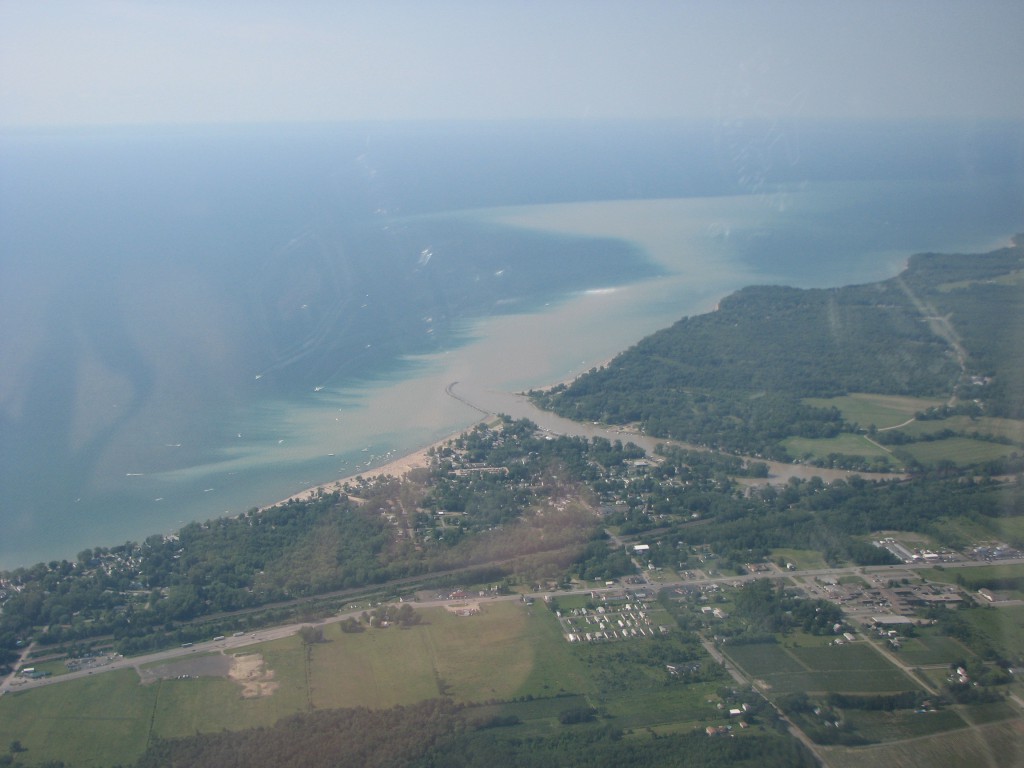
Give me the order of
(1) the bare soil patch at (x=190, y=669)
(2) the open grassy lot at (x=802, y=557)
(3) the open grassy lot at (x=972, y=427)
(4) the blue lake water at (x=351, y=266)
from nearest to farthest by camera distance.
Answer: (1) the bare soil patch at (x=190, y=669) → (2) the open grassy lot at (x=802, y=557) → (4) the blue lake water at (x=351, y=266) → (3) the open grassy lot at (x=972, y=427)

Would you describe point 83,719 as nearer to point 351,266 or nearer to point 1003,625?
point 1003,625

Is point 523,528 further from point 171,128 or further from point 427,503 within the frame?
point 171,128

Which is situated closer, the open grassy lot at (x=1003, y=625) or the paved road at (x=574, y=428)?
the open grassy lot at (x=1003, y=625)

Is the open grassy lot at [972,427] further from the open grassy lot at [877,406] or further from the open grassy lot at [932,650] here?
the open grassy lot at [932,650]

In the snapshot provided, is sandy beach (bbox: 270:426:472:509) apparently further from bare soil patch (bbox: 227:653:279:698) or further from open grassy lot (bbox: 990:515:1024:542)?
open grassy lot (bbox: 990:515:1024:542)

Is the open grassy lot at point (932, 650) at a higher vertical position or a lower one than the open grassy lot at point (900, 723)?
higher

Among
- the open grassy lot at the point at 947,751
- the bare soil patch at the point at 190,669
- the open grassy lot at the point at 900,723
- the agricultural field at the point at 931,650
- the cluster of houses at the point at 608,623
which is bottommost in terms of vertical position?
the open grassy lot at the point at 947,751

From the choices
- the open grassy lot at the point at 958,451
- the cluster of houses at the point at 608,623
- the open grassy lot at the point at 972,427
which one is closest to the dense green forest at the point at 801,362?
the open grassy lot at the point at 972,427
